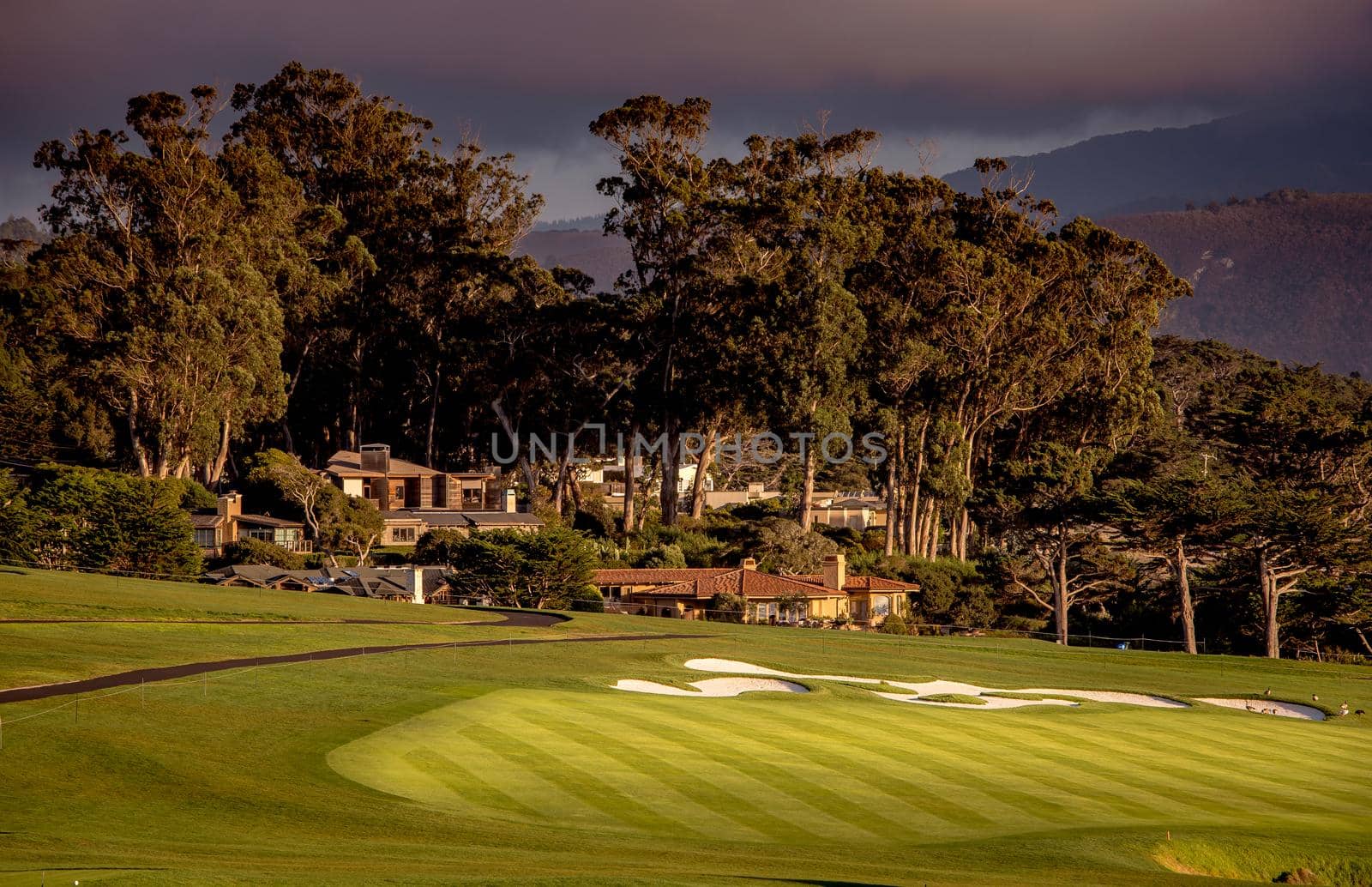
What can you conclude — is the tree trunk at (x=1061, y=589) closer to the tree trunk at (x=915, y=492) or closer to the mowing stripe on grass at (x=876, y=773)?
the tree trunk at (x=915, y=492)

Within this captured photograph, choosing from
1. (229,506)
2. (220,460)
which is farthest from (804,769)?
(220,460)

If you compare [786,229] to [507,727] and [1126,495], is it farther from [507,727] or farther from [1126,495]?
Answer: [507,727]

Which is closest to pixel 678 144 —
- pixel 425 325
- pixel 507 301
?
pixel 507 301

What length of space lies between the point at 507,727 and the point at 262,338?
58.2 metres

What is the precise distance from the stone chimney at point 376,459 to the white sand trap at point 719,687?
177ft

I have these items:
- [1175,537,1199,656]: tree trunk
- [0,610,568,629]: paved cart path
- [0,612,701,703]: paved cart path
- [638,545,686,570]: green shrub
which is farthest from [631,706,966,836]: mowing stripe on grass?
[638,545,686,570]: green shrub

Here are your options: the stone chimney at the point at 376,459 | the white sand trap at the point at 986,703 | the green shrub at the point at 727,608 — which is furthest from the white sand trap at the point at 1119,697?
the stone chimney at the point at 376,459

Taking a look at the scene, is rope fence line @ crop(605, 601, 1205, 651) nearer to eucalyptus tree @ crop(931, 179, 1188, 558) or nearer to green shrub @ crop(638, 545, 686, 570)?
green shrub @ crop(638, 545, 686, 570)

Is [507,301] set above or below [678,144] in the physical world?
below

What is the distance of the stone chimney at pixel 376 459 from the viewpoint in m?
94.6

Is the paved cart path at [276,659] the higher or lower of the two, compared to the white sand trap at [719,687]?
higher

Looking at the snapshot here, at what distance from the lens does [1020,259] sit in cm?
9212

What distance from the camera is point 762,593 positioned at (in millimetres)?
73312

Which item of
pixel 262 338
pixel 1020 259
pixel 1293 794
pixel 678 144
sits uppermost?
pixel 678 144
